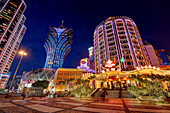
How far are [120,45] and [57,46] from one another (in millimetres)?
134632

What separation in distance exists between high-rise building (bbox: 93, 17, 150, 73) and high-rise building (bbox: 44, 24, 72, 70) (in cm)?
11295

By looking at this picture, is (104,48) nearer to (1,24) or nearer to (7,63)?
(1,24)

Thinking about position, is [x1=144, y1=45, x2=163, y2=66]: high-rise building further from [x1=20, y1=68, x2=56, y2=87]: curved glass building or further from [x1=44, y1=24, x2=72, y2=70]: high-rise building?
[x1=44, y1=24, x2=72, y2=70]: high-rise building

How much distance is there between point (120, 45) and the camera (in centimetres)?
5312

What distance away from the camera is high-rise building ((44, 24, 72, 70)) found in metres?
156

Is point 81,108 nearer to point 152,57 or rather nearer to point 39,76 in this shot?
point 152,57

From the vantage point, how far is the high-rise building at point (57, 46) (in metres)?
156

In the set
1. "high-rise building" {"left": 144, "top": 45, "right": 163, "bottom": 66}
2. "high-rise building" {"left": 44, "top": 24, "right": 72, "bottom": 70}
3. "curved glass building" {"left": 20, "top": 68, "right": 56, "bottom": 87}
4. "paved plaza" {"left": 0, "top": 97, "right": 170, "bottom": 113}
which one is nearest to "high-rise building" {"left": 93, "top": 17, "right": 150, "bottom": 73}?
"high-rise building" {"left": 144, "top": 45, "right": 163, "bottom": 66}

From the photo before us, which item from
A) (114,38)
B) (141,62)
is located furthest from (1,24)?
(141,62)

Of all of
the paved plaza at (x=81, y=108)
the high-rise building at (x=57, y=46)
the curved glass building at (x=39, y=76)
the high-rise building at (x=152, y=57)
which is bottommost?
the paved plaza at (x=81, y=108)

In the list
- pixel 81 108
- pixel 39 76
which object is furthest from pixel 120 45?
pixel 39 76

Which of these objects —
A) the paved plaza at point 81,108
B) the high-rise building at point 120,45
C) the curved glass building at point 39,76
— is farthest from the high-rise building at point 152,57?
the curved glass building at point 39,76

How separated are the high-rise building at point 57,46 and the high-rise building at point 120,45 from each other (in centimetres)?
11295

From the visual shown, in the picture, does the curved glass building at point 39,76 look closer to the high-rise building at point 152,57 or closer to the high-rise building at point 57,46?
the high-rise building at point 57,46
